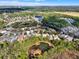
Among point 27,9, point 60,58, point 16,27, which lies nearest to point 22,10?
point 27,9

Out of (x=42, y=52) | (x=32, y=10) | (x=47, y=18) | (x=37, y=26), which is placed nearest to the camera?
(x=42, y=52)

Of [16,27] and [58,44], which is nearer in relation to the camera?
[58,44]

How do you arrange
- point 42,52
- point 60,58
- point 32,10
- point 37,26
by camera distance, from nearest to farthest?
point 60,58 → point 42,52 → point 37,26 → point 32,10

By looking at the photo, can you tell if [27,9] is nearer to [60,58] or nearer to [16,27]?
[16,27]

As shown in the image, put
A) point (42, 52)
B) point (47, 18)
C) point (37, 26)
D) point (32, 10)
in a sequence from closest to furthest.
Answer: point (42, 52) → point (37, 26) → point (47, 18) → point (32, 10)

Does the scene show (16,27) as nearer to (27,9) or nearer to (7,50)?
(7,50)

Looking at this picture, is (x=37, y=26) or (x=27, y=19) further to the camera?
(x=27, y=19)

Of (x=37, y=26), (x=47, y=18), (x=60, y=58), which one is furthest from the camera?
(x=47, y=18)

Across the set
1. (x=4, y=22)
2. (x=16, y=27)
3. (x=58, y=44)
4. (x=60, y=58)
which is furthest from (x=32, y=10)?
(x=60, y=58)
